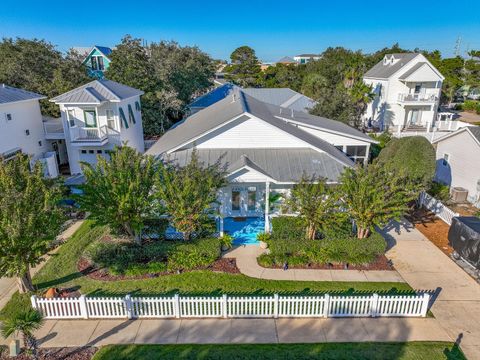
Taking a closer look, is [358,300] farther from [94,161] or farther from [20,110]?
[20,110]

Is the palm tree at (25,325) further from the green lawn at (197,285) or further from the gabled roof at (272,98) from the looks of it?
the gabled roof at (272,98)

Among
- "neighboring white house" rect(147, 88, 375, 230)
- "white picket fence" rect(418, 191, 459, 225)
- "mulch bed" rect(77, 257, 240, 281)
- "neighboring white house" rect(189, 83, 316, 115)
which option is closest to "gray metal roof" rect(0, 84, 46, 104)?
"neighboring white house" rect(147, 88, 375, 230)

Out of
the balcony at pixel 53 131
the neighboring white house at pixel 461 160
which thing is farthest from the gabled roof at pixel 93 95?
the neighboring white house at pixel 461 160

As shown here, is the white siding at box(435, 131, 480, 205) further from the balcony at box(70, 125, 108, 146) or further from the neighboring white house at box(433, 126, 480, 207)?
the balcony at box(70, 125, 108, 146)

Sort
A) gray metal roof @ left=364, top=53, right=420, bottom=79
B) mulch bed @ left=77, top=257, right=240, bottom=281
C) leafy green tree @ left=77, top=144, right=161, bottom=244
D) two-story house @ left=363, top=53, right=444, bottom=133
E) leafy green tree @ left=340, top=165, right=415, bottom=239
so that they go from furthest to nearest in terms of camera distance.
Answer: gray metal roof @ left=364, top=53, right=420, bottom=79 < two-story house @ left=363, top=53, right=444, bottom=133 < leafy green tree @ left=340, top=165, right=415, bottom=239 < mulch bed @ left=77, top=257, right=240, bottom=281 < leafy green tree @ left=77, top=144, right=161, bottom=244

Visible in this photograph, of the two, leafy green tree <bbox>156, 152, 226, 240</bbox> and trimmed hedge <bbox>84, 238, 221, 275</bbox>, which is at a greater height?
leafy green tree <bbox>156, 152, 226, 240</bbox>

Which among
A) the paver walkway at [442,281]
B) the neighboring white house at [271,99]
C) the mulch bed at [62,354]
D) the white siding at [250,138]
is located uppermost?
the neighboring white house at [271,99]

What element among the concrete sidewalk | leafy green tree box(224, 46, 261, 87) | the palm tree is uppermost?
leafy green tree box(224, 46, 261, 87)
